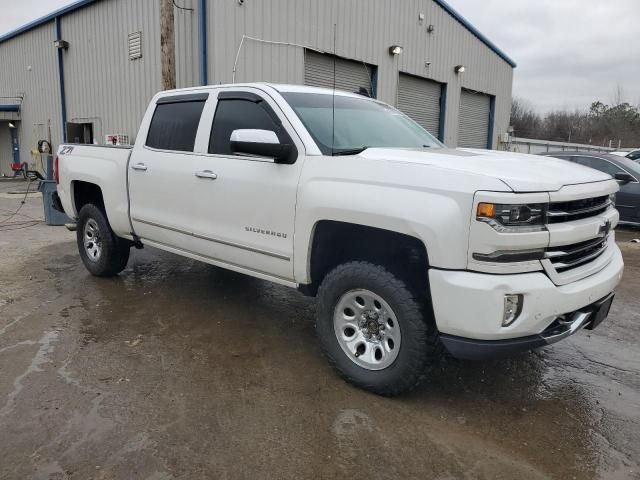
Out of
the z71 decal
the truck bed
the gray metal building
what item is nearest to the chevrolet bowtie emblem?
the truck bed

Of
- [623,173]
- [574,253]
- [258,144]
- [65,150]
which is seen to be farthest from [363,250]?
[623,173]

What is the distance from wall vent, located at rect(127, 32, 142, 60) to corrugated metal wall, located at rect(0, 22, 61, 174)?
5.40 metres

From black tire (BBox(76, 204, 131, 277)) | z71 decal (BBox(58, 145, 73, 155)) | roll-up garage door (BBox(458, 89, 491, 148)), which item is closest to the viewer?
black tire (BBox(76, 204, 131, 277))

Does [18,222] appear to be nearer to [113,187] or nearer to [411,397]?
[113,187]

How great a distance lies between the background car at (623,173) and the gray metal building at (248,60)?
6.08m

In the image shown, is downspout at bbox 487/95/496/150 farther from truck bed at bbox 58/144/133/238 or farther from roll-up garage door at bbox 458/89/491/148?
truck bed at bbox 58/144/133/238

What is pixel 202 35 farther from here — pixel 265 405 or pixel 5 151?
pixel 5 151

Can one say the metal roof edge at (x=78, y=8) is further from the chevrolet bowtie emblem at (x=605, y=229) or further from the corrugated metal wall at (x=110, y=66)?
the chevrolet bowtie emblem at (x=605, y=229)

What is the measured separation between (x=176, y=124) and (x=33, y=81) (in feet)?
60.4

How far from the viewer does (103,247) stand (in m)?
5.83

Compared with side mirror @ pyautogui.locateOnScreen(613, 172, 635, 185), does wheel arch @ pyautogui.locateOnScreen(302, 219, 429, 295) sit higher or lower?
lower

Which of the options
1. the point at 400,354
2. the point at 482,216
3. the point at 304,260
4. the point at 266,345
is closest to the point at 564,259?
the point at 482,216

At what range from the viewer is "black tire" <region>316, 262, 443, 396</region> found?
3.11 m

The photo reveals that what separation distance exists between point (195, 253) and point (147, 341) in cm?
87
